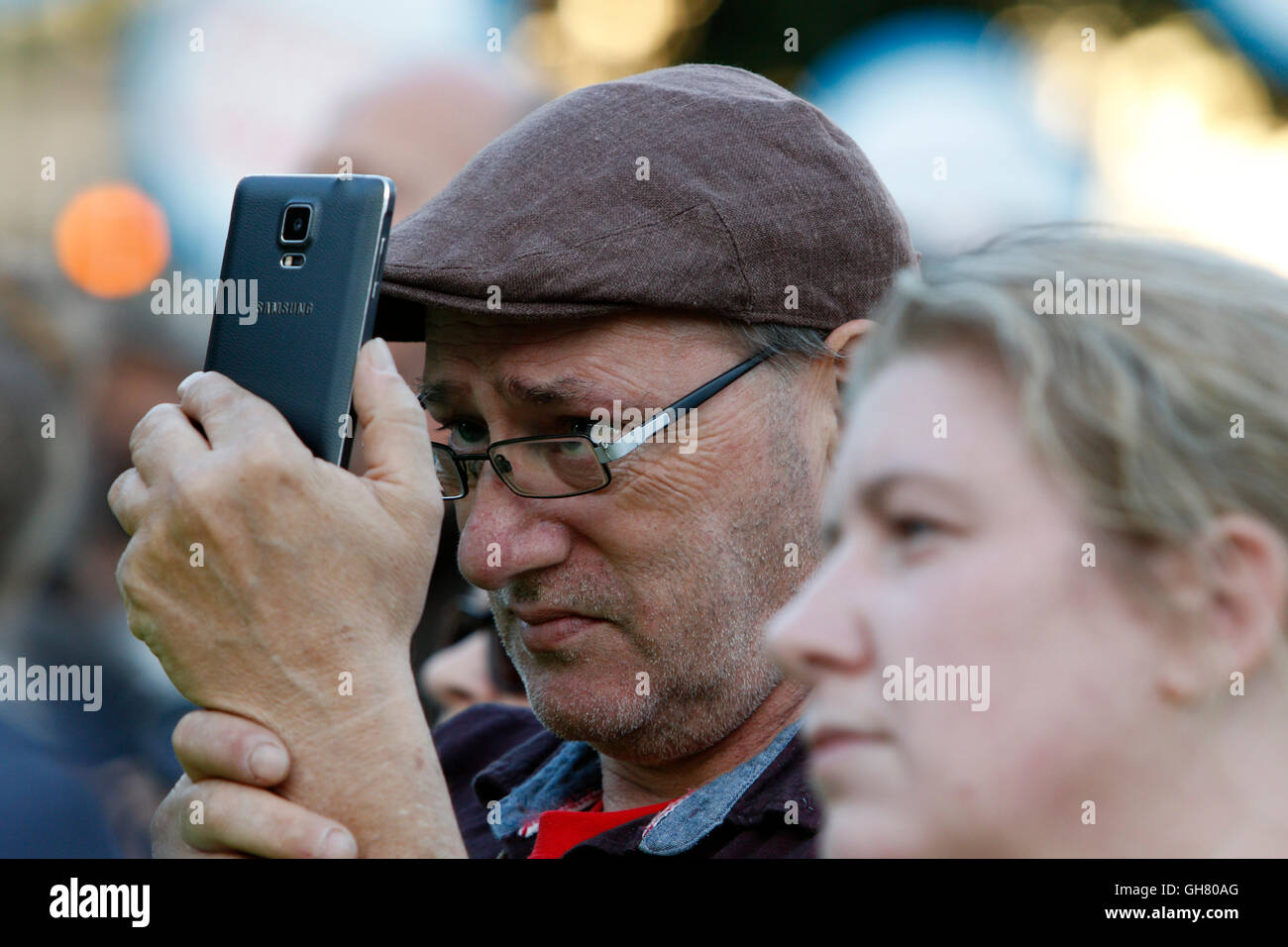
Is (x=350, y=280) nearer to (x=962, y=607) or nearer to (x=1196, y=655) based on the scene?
(x=962, y=607)

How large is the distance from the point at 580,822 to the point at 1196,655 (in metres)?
1.24

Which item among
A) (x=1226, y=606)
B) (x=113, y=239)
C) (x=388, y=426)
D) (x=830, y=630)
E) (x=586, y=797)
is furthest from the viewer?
(x=113, y=239)

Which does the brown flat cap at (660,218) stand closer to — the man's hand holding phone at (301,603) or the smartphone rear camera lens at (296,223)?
the smartphone rear camera lens at (296,223)

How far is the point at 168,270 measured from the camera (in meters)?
7.41

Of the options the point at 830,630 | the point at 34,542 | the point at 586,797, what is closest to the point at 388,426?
the point at 830,630

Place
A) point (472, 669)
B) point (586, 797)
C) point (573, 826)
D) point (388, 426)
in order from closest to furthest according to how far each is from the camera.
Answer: point (388, 426) → point (573, 826) → point (586, 797) → point (472, 669)

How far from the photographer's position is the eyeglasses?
2193mm

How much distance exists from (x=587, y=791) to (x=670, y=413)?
2.38ft

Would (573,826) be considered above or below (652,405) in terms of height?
below

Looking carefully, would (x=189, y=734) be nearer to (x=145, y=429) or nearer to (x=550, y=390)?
(x=145, y=429)

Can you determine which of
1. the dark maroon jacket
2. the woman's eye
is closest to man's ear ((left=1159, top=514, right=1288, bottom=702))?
the woman's eye

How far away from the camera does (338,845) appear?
172 cm

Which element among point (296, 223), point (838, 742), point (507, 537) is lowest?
point (507, 537)
